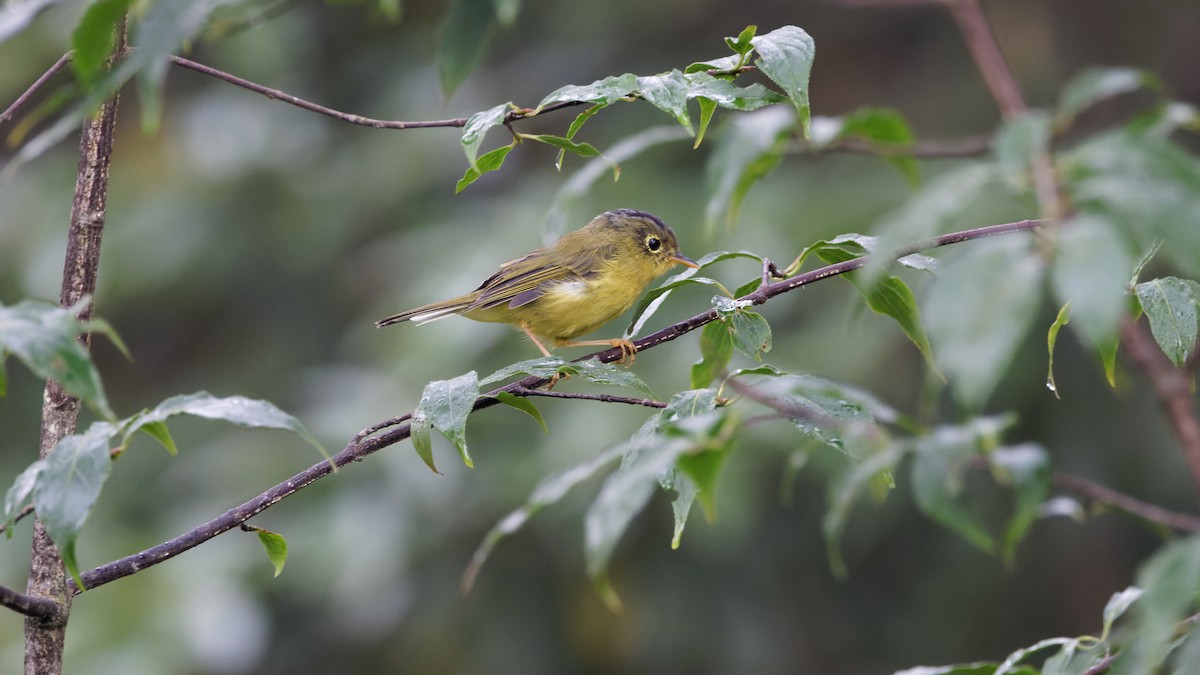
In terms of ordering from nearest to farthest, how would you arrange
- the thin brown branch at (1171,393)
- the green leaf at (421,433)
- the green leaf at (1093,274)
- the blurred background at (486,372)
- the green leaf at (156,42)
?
the green leaf at (1093,274)
the thin brown branch at (1171,393)
the green leaf at (156,42)
the green leaf at (421,433)
the blurred background at (486,372)

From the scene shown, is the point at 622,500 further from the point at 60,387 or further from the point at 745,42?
the point at 60,387

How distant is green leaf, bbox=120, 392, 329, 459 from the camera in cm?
155

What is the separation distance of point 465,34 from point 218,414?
25.2 inches

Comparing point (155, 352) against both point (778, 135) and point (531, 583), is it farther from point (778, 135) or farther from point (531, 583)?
point (778, 135)

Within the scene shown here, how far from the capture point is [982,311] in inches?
40.1

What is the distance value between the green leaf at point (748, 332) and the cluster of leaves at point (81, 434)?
0.75m

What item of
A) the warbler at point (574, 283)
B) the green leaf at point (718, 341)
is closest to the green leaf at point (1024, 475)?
the green leaf at point (718, 341)

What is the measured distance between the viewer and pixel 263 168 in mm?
7930

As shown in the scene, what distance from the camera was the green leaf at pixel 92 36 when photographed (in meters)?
1.36

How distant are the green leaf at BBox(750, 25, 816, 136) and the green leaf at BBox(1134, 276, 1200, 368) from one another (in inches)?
21.7

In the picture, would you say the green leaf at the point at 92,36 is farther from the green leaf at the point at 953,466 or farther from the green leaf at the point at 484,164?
the green leaf at the point at 953,466

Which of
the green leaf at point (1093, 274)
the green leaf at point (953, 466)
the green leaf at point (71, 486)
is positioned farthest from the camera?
the green leaf at point (71, 486)

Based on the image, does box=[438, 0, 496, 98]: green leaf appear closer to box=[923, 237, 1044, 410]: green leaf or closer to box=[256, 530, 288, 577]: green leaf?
box=[256, 530, 288, 577]: green leaf

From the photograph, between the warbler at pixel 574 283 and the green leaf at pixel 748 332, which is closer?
the green leaf at pixel 748 332
